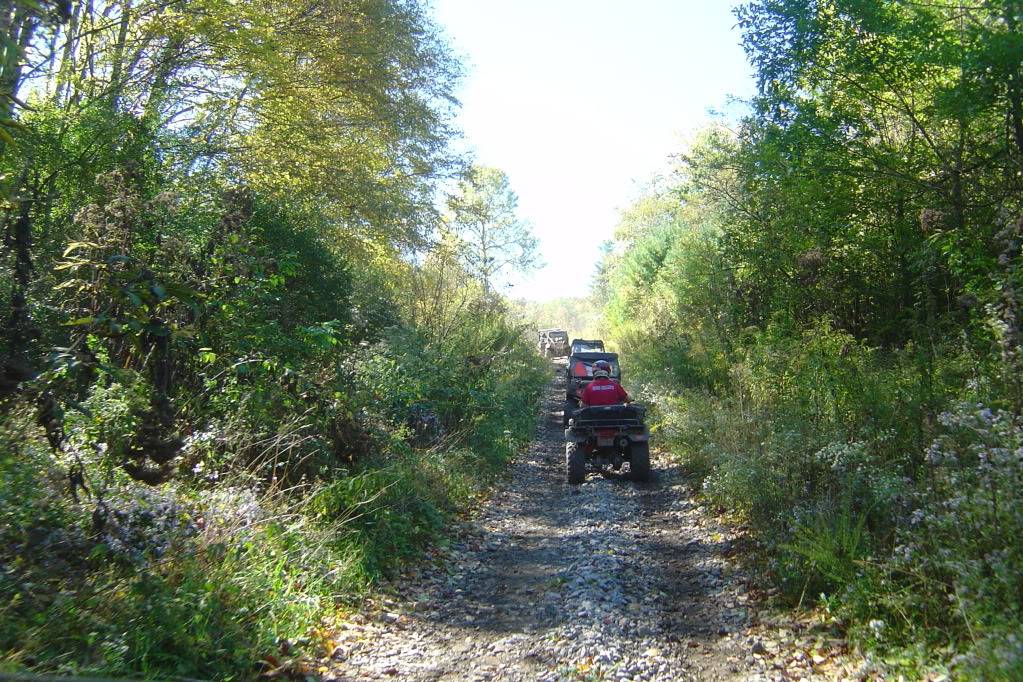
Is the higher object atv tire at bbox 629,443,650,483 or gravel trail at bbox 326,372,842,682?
atv tire at bbox 629,443,650,483

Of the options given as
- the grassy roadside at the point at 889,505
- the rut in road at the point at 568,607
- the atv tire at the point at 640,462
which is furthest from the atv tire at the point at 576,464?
the grassy roadside at the point at 889,505

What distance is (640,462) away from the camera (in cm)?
1117

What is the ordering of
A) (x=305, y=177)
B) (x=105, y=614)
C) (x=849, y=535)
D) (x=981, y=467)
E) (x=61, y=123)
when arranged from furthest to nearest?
(x=305, y=177), (x=61, y=123), (x=849, y=535), (x=981, y=467), (x=105, y=614)

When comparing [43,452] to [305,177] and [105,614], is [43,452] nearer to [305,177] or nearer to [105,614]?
[105,614]

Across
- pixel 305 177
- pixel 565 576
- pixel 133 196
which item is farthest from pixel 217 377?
pixel 305 177

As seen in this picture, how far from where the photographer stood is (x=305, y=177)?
15.0m

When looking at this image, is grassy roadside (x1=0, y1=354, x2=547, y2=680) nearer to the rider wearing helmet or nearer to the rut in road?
the rut in road

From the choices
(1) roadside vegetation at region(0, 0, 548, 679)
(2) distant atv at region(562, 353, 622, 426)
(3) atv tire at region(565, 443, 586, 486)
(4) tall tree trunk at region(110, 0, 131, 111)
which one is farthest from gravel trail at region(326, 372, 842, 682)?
(4) tall tree trunk at region(110, 0, 131, 111)

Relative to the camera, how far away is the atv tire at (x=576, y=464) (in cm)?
1134

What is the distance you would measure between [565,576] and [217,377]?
3841 mm

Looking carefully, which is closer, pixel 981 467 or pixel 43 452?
pixel 981 467

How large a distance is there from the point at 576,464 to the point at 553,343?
104ft

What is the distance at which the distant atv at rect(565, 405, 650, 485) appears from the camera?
1116 centimetres

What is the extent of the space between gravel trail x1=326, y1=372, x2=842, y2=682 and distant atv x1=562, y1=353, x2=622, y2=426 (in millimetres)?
5261
